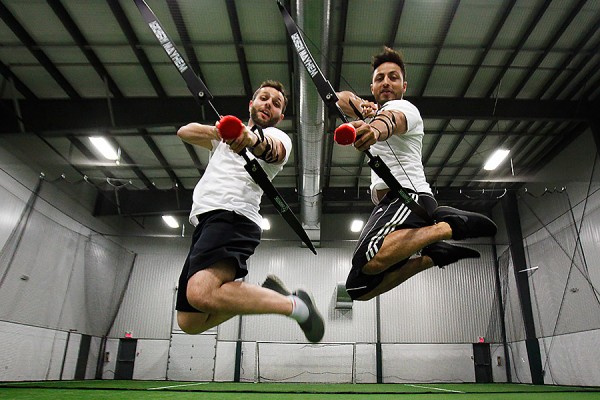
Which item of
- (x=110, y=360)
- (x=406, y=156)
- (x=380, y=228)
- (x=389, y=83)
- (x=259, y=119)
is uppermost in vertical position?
(x=389, y=83)

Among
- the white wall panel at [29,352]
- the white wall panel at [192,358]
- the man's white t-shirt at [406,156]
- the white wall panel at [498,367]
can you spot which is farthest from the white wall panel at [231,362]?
the man's white t-shirt at [406,156]

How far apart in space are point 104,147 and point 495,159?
9.79m

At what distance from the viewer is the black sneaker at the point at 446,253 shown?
2.61 m

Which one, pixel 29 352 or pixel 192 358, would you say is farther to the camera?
pixel 192 358

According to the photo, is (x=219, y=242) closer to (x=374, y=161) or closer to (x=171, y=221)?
(x=374, y=161)

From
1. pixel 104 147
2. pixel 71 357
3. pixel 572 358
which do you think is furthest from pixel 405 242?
pixel 71 357

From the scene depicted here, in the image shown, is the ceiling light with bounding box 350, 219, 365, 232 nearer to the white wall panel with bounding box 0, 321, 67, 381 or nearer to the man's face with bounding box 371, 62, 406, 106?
the white wall panel with bounding box 0, 321, 67, 381

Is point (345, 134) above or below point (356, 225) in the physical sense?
below

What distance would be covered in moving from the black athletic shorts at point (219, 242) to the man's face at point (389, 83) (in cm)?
121

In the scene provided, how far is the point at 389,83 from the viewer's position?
2863 mm

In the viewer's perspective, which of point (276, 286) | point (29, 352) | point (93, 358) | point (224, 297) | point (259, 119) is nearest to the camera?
point (224, 297)

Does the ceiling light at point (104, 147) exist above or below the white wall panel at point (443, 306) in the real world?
above

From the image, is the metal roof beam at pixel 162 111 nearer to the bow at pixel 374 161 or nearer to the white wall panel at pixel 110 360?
the bow at pixel 374 161

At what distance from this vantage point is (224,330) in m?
14.1
